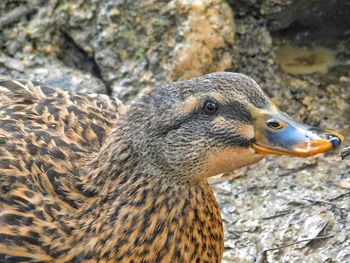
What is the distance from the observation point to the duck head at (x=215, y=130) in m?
3.28

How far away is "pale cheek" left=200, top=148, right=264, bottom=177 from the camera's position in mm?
3348

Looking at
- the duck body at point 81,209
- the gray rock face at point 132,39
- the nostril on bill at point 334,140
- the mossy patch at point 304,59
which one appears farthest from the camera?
the mossy patch at point 304,59

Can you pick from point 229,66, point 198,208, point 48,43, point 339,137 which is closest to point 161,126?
point 198,208

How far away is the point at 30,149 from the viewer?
363cm

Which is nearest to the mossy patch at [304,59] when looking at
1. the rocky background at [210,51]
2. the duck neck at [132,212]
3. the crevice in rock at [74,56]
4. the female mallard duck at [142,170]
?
the rocky background at [210,51]

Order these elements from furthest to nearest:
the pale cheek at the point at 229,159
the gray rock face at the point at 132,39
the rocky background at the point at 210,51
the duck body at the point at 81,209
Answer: the gray rock face at the point at 132,39
the rocky background at the point at 210,51
the duck body at the point at 81,209
the pale cheek at the point at 229,159

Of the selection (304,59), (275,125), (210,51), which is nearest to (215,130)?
(275,125)

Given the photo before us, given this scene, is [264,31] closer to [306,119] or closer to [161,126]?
[306,119]

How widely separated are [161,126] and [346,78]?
254cm

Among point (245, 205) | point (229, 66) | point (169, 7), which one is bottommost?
point (245, 205)

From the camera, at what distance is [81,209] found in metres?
3.58

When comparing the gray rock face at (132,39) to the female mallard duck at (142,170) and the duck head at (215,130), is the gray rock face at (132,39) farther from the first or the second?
the duck head at (215,130)

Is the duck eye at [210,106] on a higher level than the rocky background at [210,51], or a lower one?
higher

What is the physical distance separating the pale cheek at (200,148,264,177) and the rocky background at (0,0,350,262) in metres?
1.58
